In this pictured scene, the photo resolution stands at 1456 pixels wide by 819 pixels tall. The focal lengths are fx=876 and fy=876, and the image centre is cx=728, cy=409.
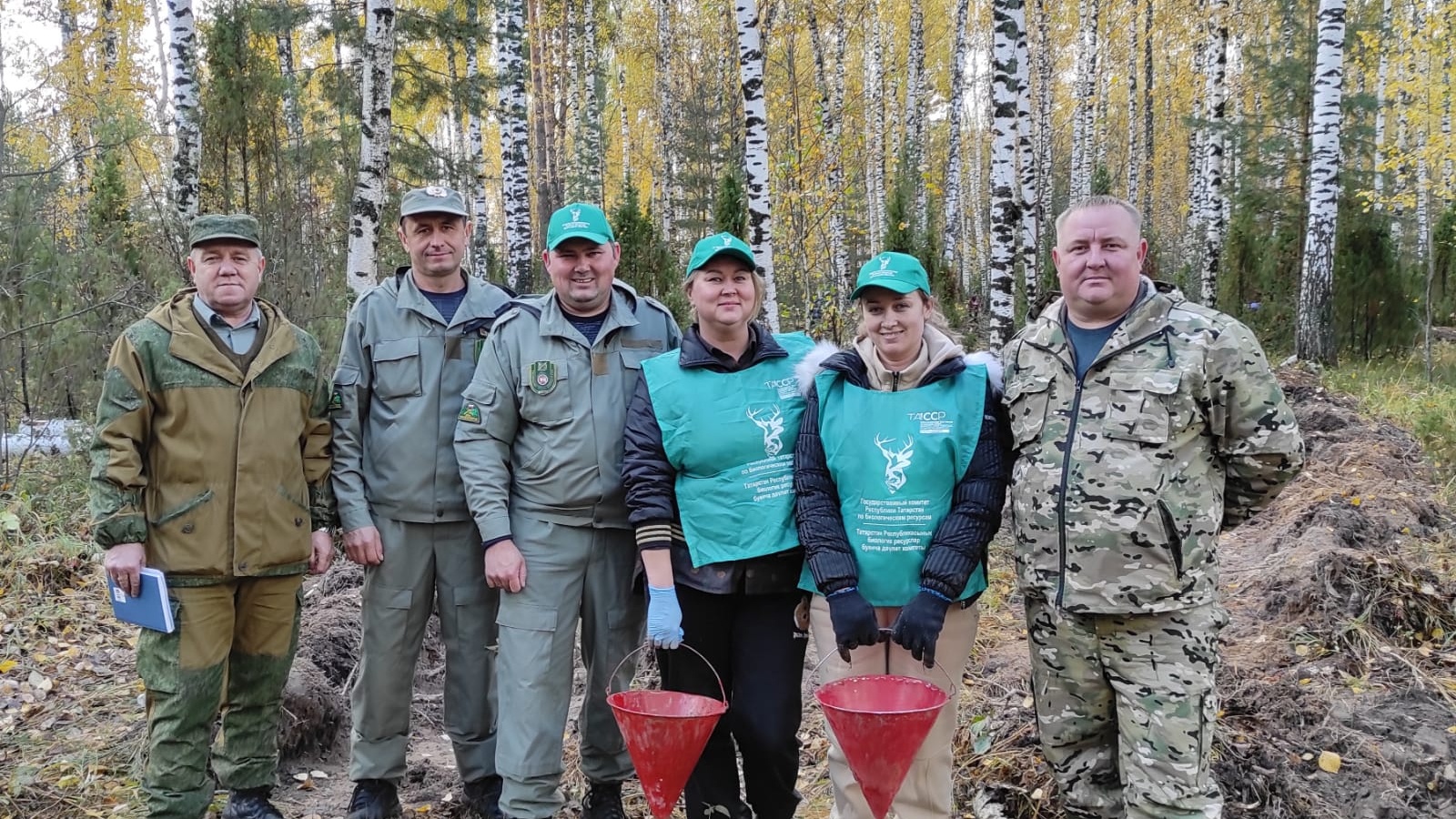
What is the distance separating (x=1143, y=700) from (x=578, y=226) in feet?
7.83

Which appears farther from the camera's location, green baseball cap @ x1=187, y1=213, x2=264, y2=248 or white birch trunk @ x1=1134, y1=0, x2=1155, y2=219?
white birch trunk @ x1=1134, y1=0, x2=1155, y2=219

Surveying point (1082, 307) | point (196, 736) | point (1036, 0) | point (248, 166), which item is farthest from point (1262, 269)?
point (196, 736)

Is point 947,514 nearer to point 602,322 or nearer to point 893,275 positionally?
point 893,275

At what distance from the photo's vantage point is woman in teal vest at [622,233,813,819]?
2.90 meters

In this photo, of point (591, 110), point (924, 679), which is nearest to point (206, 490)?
point (924, 679)

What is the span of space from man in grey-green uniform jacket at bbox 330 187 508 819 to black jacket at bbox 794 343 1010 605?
1464 mm

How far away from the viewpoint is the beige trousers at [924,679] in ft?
8.84

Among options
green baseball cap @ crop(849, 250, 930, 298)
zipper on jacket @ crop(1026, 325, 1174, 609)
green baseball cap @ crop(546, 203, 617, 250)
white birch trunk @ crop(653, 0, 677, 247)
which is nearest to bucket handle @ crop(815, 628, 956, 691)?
zipper on jacket @ crop(1026, 325, 1174, 609)

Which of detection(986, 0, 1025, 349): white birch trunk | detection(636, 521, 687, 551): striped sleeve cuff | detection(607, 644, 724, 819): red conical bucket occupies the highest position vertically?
detection(986, 0, 1025, 349): white birch trunk

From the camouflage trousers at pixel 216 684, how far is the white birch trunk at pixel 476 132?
7.73m

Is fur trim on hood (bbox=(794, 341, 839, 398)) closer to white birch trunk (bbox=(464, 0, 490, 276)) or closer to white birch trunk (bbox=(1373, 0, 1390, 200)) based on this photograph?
white birch trunk (bbox=(464, 0, 490, 276))

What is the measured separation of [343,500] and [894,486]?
2.12m

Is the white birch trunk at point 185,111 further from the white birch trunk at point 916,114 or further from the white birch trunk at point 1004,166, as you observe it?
the white birch trunk at point 916,114

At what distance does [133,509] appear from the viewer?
9.91 ft
